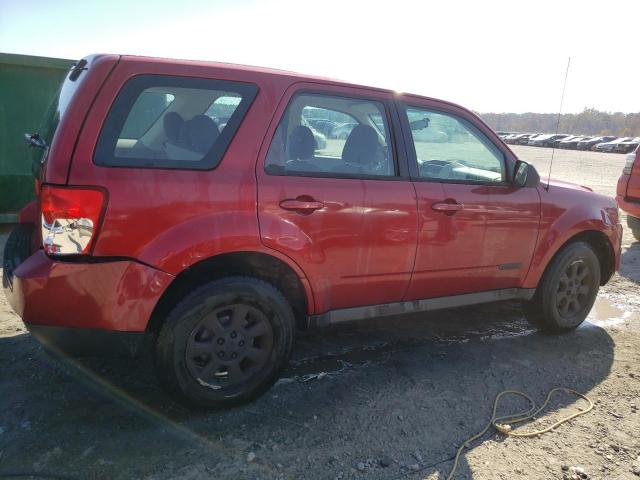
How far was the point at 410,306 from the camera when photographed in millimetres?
3400

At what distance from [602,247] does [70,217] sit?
13.3 feet

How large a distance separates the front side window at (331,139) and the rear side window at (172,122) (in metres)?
0.28

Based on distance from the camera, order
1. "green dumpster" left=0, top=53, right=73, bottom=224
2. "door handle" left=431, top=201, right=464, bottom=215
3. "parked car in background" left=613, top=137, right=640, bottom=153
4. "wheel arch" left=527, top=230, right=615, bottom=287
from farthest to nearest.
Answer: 1. "parked car in background" left=613, top=137, right=640, bottom=153
2. "green dumpster" left=0, top=53, right=73, bottom=224
3. "wheel arch" left=527, top=230, right=615, bottom=287
4. "door handle" left=431, top=201, right=464, bottom=215

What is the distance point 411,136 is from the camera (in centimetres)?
327

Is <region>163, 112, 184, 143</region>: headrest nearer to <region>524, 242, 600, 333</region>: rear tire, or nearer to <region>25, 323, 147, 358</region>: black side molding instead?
<region>25, 323, 147, 358</region>: black side molding

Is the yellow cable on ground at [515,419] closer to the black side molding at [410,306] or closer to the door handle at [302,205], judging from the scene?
the black side molding at [410,306]

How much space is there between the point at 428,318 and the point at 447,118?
1.82 m

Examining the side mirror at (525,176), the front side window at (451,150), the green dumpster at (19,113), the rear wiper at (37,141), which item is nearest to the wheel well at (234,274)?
the rear wiper at (37,141)

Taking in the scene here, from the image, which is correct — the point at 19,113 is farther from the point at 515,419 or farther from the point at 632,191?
the point at 632,191

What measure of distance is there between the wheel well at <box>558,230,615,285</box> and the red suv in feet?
2.12

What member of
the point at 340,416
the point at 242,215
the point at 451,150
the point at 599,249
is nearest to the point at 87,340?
the point at 242,215

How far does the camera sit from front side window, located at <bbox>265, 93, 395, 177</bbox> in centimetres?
282

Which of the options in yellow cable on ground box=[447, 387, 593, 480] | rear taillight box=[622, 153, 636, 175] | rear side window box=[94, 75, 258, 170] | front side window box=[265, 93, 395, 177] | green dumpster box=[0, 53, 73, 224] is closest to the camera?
rear side window box=[94, 75, 258, 170]

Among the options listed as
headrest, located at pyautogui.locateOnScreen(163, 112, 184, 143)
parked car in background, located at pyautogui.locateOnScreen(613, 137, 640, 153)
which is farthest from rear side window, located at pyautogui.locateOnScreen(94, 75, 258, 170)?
parked car in background, located at pyautogui.locateOnScreen(613, 137, 640, 153)
